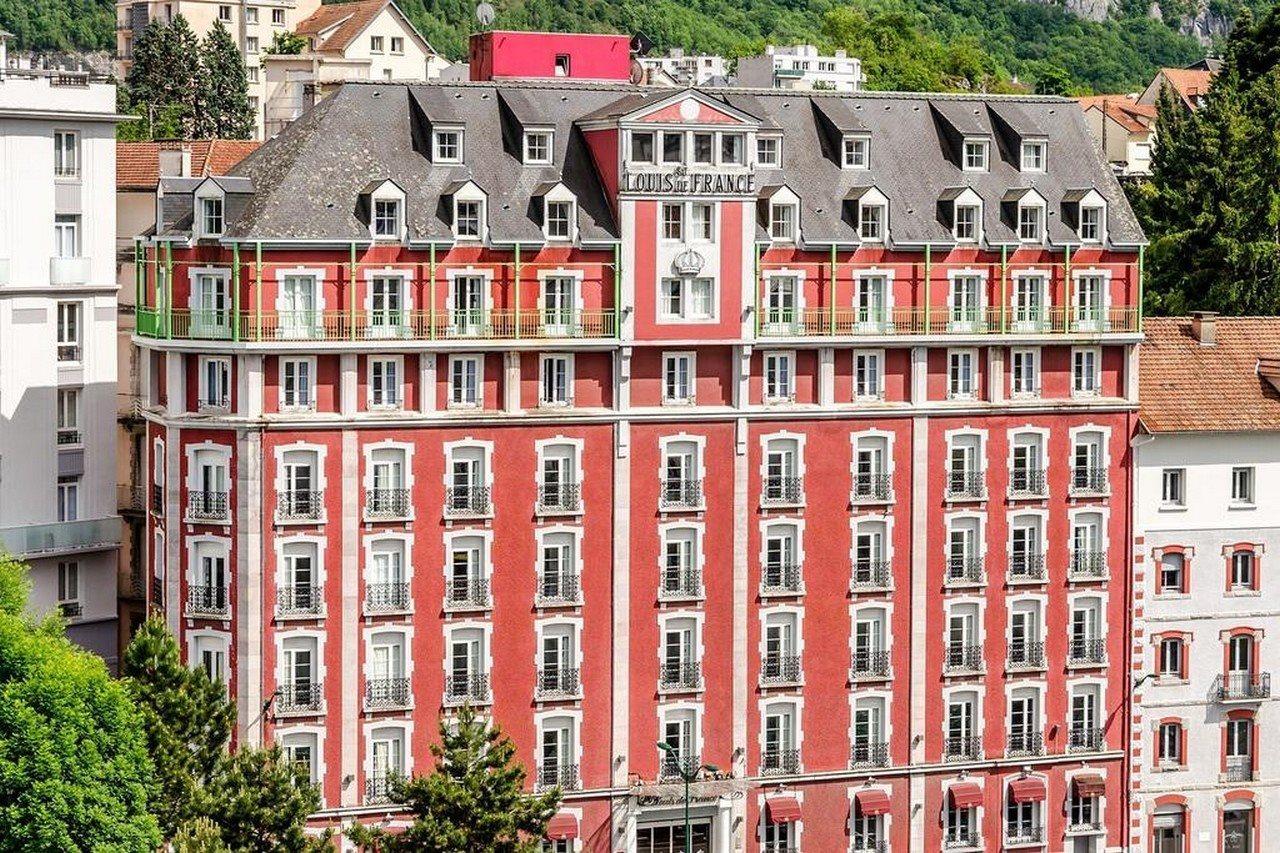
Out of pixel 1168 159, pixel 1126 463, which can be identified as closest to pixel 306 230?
pixel 1126 463

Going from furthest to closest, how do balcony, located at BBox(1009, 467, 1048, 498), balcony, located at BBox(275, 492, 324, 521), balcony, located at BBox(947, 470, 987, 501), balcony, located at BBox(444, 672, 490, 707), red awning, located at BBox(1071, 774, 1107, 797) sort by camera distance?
1. red awning, located at BBox(1071, 774, 1107, 797)
2. balcony, located at BBox(1009, 467, 1048, 498)
3. balcony, located at BBox(947, 470, 987, 501)
4. balcony, located at BBox(444, 672, 490, 707)
5. balcony, located at BBox(275, 492, 324, 521)

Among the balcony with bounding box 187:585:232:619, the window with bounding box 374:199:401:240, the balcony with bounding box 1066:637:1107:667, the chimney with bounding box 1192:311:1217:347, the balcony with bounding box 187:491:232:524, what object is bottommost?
the balcony with bounding box 1066:637:1107:667

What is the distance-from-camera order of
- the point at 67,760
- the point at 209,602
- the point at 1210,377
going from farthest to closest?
the point at 1210,377
the point at 209,602
the point at 67,760

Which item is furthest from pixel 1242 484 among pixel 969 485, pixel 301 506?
pixel 301 506

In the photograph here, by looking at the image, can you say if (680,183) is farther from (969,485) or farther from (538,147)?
(969,485)

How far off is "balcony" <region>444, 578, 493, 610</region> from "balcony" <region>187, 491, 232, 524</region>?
8.01 m

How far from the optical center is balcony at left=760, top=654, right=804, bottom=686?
330 feet

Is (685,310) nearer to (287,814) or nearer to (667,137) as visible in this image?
(667,137)

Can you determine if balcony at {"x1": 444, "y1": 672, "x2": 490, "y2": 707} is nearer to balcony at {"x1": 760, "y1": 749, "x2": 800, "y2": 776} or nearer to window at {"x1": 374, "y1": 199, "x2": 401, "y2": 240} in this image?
balcony at {"x1": 760, "y1": 749, "x2": 800, "y2": 776}

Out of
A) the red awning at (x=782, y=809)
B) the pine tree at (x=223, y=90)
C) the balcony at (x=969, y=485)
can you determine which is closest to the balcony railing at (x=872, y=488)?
the balcony at (x=969, y=485)

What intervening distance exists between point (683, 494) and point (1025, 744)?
1600cm

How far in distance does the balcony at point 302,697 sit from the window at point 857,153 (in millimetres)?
26844

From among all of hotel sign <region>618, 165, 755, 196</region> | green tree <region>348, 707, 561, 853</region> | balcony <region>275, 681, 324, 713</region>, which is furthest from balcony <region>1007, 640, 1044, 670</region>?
balcony <region>275, 681, 324, 713</region>

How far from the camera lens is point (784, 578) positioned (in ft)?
330
